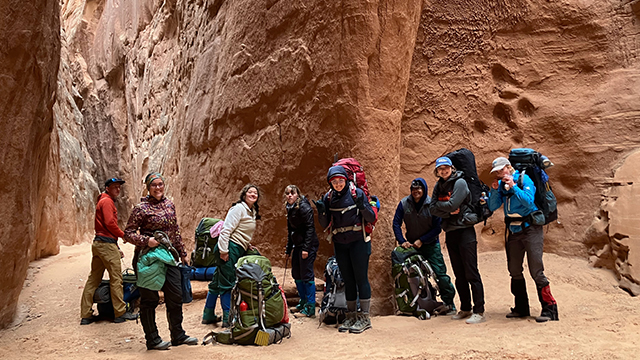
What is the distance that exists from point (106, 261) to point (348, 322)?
330 centimetres

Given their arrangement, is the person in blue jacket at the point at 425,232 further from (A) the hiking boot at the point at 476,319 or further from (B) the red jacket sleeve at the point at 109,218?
(B) the red jacket sleeve at the point at 109,218

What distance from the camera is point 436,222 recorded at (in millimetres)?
5852

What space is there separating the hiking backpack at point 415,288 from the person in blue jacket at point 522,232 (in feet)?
3.23

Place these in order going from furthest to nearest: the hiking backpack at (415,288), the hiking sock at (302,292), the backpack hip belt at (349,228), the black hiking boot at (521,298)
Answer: the hiking sock at (302,292) → the hiking backpack at (415,288) → the backpack hip belt at (349,228) → the black hiking boot at (521,298)

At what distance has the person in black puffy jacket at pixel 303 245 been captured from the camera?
225 inches

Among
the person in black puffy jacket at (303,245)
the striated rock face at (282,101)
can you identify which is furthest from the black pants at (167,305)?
the striated rock face at (282,101)

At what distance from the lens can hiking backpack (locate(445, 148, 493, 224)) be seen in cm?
516

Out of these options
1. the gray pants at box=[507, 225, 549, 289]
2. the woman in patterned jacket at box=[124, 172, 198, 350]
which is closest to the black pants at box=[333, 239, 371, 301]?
the gray pants at box=[507, 225, 549, 289]

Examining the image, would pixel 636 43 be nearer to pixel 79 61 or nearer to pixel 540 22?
pixel 540 22

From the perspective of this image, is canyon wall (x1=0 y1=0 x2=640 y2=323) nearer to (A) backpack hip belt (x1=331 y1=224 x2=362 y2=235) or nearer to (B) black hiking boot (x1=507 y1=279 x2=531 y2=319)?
(A) backpack hip belt (x1=331 y1=224 x2=362 y2=235)

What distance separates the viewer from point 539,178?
4758mm

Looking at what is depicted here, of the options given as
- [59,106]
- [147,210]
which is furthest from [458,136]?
[59,106]

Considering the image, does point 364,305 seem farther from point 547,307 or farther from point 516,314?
point 547,307

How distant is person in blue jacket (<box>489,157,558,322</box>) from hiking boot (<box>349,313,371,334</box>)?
1612 mm
